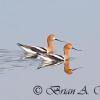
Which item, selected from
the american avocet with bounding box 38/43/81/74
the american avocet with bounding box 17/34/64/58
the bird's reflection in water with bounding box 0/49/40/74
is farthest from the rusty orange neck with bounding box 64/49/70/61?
the bird's reflection in water with bounding box 0/49/40/74

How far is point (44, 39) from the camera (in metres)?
2.11

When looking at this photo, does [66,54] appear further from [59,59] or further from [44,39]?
[44,39]

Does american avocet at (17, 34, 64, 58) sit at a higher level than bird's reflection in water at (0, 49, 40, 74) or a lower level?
higher

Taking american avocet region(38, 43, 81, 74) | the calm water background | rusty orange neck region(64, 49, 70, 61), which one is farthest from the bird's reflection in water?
rusty orange neck region(64, 49, 70, 61)

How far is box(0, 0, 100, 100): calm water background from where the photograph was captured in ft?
6.88

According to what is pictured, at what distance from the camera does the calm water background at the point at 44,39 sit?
2098 millimetres

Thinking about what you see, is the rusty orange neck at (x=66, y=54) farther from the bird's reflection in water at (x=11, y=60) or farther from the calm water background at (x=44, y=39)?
the bird's reflection in water at (x=11, y=60)

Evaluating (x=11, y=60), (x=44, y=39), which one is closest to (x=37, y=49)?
(x=44, y=39)

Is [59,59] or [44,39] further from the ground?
[44,39]

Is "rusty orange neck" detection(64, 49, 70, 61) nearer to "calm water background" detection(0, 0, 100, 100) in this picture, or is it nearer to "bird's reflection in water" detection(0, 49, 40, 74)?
"calm water background" detection(0, 0, 100, 100)

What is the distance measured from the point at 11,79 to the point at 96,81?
604mm

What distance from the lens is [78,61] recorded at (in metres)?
2.11

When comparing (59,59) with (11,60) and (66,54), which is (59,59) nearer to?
(66,54)

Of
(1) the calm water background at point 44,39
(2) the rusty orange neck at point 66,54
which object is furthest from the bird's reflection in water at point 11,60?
(2) the rusty orange neck at point 66,54
